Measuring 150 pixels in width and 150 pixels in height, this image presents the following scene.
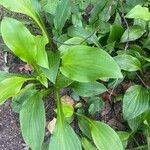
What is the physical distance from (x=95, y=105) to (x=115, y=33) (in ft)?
1.51

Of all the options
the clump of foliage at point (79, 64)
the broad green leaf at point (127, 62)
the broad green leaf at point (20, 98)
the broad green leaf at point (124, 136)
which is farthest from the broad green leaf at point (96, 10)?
the broad green leaf at point (124, 136)

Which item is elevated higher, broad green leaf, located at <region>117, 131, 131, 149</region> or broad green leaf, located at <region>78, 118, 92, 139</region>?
broad green leaf, located at <region>78, 118, 92, 139</region>

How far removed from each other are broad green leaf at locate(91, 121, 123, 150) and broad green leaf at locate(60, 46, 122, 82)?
32 centimetres

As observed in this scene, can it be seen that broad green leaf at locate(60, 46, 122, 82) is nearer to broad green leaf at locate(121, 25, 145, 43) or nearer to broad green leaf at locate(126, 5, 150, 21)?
broad green leaf at locate(126, 5, 150, 21)

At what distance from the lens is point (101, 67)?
1740 mm

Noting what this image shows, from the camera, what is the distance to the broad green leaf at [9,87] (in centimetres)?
182

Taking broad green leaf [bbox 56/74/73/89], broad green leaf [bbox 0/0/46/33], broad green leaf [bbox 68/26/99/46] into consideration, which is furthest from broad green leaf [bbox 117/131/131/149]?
broad green leaf [bbox 0/0/46/33]

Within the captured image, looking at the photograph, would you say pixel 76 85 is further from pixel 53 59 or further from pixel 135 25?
pixel 135 25

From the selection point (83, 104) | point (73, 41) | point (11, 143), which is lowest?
point (11, 143)

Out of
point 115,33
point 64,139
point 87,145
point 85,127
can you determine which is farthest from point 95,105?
point 115,33

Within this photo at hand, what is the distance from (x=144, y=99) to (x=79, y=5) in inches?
28.7

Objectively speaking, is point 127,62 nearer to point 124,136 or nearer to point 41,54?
point 124,136

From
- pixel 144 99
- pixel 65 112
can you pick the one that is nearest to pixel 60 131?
pixel 65 112

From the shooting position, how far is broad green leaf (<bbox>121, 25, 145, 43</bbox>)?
2240 mm
